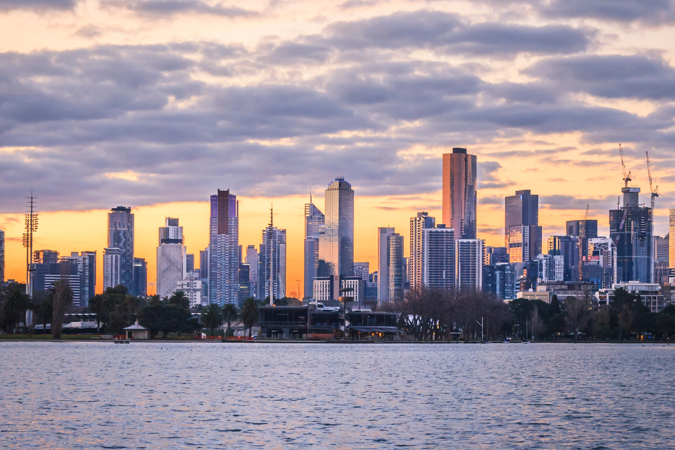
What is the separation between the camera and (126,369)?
11100 centimetres

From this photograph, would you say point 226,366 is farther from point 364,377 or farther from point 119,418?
point 119,418

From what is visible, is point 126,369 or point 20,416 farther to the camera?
point 126,369

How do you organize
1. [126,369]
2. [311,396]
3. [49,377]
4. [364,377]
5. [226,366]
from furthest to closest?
[226,366]
[126,369]
[364,377]
[49,377]
[311,396]

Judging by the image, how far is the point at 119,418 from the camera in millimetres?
58438

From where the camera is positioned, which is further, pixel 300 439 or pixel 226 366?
pixel 226 366

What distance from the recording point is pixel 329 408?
6600 cm

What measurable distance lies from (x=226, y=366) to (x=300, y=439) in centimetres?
7297

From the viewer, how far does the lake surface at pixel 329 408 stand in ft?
164

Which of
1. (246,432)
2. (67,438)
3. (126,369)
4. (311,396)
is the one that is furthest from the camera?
(126,369)

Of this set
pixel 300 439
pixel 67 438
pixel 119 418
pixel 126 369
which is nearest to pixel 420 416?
pixel 300 439

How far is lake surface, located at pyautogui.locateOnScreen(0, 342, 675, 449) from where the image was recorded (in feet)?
164

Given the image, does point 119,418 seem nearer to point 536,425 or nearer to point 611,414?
point 536,425

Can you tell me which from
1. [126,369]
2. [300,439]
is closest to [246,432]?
[300,439]

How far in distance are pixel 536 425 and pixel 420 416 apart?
8.09 meters
